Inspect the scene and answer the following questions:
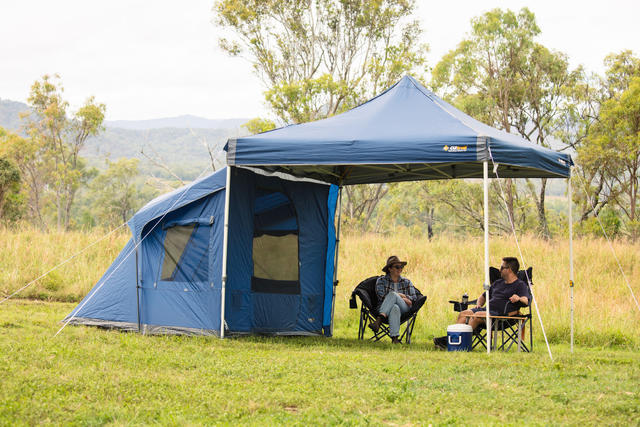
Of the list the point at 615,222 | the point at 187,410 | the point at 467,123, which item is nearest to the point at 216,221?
the point at 467,123

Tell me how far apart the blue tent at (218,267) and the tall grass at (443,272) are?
1.19 metres

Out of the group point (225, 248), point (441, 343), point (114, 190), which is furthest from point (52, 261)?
point (114, 190)

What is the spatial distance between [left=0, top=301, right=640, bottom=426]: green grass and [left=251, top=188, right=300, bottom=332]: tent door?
1073mm

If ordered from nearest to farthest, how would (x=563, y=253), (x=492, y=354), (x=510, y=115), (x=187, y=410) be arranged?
(x=187, y=410), (x=492, y=354), (x=563, y=253), (x=510, y=115)

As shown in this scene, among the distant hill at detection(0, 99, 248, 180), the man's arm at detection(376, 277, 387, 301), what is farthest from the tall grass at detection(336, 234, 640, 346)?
the distant hill at detection(0, 99, 248, 180)

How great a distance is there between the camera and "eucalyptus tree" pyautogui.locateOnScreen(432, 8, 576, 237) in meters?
18.2

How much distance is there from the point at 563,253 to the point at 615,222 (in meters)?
7.63

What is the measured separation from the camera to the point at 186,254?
5.85 meters

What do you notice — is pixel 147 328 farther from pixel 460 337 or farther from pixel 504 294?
pixel 504 294

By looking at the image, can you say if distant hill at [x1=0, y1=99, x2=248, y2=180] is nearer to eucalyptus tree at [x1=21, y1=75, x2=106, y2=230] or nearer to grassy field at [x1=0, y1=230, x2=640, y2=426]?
eucalyptus tree at [x1=21, y1=75, x2=106, y2=230]

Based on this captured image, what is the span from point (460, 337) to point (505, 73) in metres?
15.7

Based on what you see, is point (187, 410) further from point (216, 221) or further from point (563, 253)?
point (563, 253)

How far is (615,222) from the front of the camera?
1731 centimetres

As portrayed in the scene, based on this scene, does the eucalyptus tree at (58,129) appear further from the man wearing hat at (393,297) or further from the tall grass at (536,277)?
the man wearing hat at (393,297)
